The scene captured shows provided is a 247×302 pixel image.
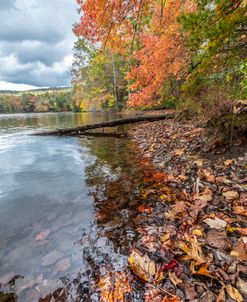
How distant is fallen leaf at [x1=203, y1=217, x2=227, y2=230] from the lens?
7.02ft

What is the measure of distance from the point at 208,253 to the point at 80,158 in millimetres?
4846

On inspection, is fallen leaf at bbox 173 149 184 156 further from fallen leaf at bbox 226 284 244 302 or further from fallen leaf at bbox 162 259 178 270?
fallen leaf at bbox 226 284 244 302

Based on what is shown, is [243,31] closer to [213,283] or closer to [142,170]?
[142,170]

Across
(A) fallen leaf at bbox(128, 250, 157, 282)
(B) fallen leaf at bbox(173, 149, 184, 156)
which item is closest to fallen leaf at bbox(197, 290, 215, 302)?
(A) fallen leaf at bbox(128, 250, 157, 282)

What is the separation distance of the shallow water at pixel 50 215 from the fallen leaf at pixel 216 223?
100 centimetres

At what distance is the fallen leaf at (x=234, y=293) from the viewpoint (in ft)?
4.52

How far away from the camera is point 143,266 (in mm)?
1778

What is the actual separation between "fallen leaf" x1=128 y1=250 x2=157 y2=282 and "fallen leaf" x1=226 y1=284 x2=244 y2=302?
61 centimetres

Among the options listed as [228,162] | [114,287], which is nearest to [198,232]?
[114,287]

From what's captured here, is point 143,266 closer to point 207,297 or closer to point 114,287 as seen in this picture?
point 114,287

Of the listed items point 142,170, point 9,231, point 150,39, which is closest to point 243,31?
point 142,170

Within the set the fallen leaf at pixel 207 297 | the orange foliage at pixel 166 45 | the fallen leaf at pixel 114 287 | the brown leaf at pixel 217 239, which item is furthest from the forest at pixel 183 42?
the fallen leaf at pixel 114 287

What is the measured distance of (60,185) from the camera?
4.00 metres

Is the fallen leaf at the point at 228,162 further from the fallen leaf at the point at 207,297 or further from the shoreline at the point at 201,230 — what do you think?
the fallen leaf at the point at 207,297
